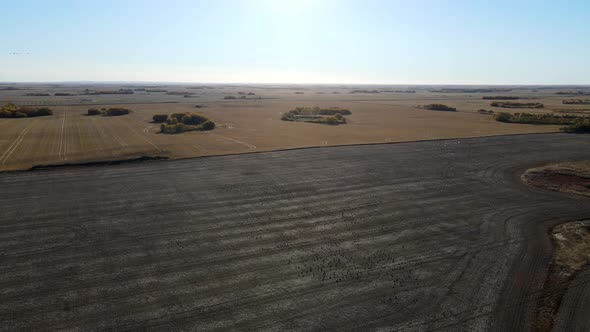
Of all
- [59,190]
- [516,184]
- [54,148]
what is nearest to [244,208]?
[59,190]

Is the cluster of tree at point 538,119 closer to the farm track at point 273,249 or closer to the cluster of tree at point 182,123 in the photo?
the farm track at point 273,249

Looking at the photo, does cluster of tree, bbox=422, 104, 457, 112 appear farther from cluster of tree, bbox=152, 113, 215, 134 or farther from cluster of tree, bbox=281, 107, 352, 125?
cluster of tree, bbox=152, 113, 215, 134

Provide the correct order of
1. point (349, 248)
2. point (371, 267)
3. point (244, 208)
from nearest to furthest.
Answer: point (371, 267)
point (349, 248)
point (244, 208)

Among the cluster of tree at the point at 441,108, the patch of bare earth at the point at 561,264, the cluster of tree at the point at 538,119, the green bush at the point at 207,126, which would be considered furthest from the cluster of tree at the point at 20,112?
the cluster of tree at the point at 441,108

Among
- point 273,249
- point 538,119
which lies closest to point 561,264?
point 273,249

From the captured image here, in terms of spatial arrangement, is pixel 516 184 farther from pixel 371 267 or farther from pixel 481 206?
pixel 371 267

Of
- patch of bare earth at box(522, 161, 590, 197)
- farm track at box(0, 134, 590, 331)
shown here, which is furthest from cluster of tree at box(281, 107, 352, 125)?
farm track at box(0, 134, 590, 331)
